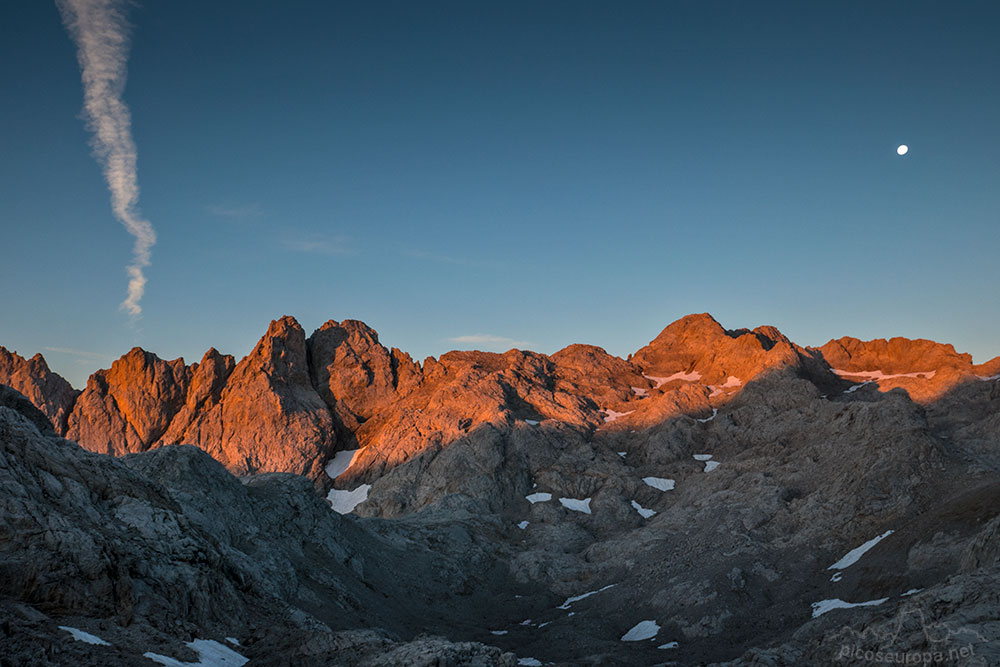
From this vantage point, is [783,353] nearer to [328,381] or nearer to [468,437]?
[468,437]

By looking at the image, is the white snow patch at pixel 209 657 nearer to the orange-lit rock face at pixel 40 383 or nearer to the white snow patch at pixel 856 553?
the white snow patch at pixel 856 553

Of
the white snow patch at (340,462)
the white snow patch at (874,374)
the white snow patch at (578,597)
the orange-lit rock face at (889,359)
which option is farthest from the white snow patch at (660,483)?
the white snow patch at (874,374)

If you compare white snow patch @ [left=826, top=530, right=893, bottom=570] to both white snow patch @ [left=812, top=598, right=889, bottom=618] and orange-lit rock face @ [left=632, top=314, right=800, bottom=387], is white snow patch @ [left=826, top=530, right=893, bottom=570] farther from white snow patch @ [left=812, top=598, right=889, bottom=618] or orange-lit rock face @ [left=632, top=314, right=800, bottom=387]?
orange-lit rock face @ [left=632, top=314, right=800, bottom=387]

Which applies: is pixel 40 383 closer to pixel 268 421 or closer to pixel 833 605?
pixel 268 421

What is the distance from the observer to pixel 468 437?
11188 centimetres

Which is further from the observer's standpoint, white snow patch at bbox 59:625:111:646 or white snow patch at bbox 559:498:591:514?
white snow patch at bbox 559:498:591:514

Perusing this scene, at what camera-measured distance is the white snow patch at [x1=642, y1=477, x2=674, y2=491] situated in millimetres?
97938

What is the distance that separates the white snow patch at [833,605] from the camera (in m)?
40.5

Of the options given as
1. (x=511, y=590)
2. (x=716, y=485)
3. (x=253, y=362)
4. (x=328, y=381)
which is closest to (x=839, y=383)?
(x=716, y=485)

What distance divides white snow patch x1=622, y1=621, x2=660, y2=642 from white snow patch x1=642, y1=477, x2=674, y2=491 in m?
44.2

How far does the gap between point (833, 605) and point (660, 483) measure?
2199 inches

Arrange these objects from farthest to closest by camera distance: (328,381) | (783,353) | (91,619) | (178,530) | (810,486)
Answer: (328,381) < (783,353) < (810,486) < (178,530) < (91,619)

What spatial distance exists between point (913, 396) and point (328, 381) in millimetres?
115651

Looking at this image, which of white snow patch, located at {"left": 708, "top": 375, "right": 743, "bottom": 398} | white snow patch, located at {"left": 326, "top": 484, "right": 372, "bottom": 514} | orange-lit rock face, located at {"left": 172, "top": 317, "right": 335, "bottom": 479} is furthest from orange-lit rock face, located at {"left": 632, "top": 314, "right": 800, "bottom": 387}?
orange-lit rock face, located at {"left": 172, "top": 317, "right": 335, "bottom": 479}
